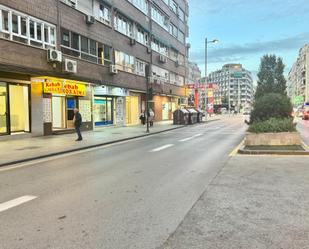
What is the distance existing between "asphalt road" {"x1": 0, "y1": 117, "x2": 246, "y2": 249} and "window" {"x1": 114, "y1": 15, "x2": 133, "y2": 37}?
20.6 m

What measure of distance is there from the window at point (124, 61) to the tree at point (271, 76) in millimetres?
12590

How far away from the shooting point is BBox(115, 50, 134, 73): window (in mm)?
27858

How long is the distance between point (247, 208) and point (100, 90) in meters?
21.5

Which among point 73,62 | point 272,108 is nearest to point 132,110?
point 73,62

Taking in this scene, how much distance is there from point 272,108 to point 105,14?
57.8ft

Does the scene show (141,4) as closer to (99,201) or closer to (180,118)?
(180,118)

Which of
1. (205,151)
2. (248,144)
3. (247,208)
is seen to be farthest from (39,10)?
(247,208)

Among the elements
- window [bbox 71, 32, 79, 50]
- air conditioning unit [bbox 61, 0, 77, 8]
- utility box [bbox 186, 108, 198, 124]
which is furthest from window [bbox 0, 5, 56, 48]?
utility box [bbox 186, 108, 198, 124]

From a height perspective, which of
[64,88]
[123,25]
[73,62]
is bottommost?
[64,88]

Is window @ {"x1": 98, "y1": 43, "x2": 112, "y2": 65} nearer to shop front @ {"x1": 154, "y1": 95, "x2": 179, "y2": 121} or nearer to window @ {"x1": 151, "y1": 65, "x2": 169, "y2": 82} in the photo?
window @ {"x1": 151, "y1": 65, "x2": 169, "y2": 82}

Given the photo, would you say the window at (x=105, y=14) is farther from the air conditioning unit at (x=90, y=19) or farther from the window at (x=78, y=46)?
the window at (x=78, y=46)

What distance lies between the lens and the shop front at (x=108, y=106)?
83.8 ft

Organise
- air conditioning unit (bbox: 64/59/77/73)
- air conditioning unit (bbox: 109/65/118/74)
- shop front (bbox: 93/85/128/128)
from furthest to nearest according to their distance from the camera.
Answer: air conditioning unit (bbox: 109/65/118/74), shop front (bbox: 93/85/128/128), air conditioning unit (bbox: 64/59/77/73)

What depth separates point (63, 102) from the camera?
70.2ft
